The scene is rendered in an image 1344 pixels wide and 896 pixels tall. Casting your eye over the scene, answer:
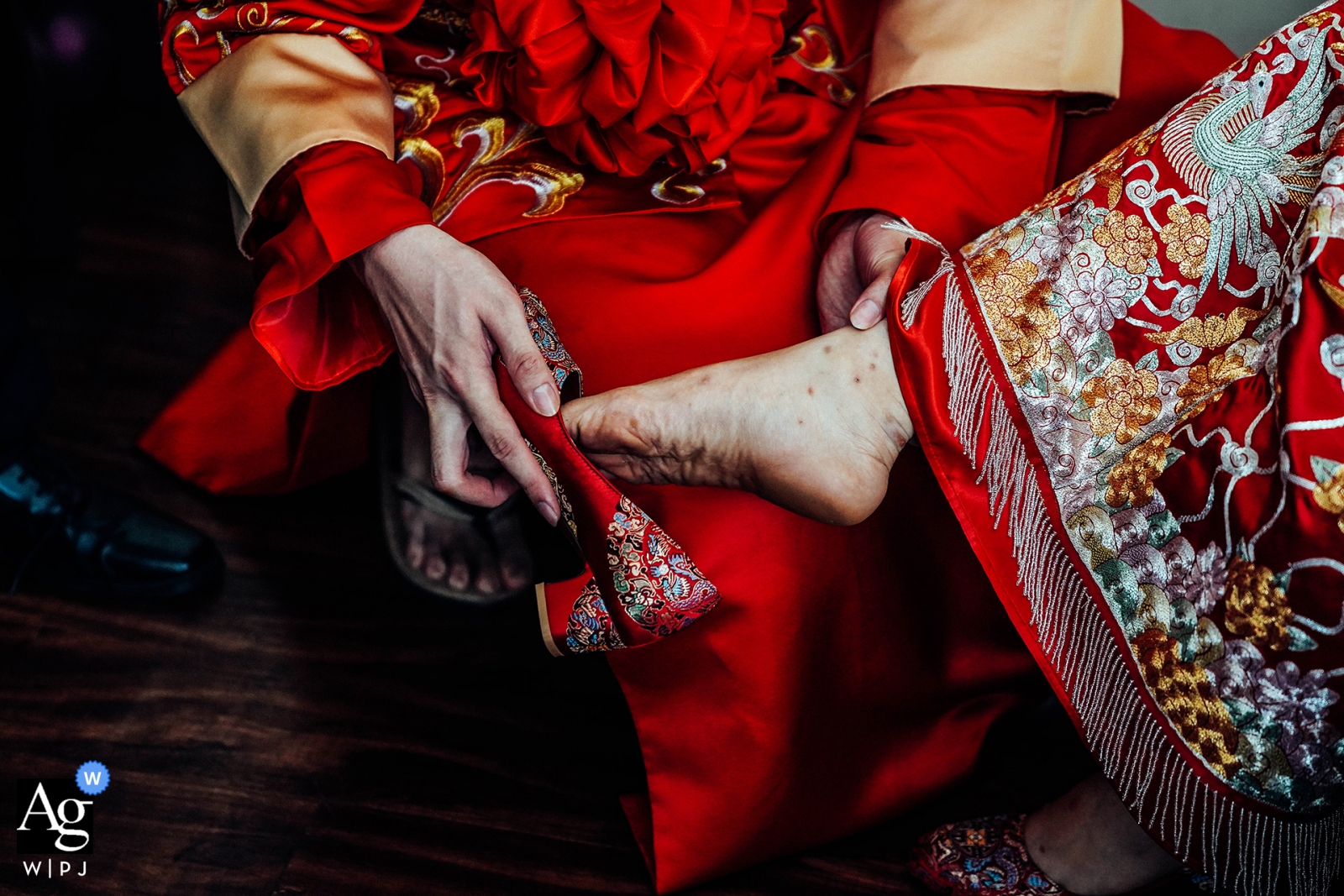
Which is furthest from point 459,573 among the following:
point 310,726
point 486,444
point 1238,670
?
point 1238,670

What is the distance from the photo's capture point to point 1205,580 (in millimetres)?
543

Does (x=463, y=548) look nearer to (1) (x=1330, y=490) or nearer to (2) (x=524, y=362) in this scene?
(2) (x=524, y=362)

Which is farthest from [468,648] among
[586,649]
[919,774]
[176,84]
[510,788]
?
[176,84]

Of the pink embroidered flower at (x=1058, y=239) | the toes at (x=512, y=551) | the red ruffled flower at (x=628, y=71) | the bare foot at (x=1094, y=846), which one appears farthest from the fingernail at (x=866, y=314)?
the toes at (x=512, y=551)

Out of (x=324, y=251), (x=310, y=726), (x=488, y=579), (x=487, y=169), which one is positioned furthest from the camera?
(x=488, y=579)

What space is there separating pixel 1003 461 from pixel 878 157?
0.27 metres

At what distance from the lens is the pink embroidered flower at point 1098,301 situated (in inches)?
23.0

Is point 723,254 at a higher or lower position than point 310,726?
higher

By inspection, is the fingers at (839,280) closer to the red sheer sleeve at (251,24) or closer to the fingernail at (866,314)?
the fingernail at (866,314)

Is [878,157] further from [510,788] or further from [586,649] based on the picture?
[510,788]

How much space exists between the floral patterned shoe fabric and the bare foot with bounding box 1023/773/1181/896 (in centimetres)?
1

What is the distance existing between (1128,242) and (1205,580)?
197mm

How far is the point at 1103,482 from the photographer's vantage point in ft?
1.93

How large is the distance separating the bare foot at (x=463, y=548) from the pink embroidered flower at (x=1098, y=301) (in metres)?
0.61
